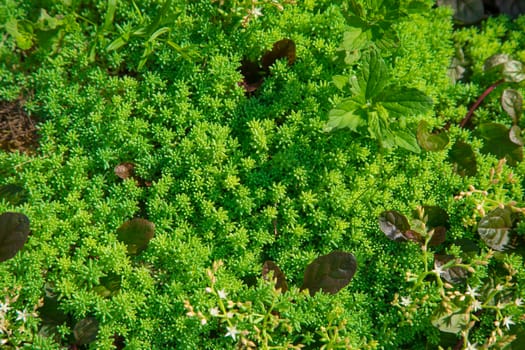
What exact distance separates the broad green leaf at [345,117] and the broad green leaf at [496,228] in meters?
1.11

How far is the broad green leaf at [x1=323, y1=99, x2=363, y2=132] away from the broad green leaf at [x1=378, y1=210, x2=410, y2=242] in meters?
0.65

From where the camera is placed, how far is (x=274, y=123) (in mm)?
3361

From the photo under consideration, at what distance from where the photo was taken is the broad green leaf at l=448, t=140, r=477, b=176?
11.1 ft

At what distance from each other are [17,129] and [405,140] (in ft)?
9.34

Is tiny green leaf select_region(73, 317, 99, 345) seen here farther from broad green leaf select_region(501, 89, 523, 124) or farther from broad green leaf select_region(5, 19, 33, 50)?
broad green leaf select_region(501, 89, 523, 124)

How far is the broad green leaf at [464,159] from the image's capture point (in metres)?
3.38

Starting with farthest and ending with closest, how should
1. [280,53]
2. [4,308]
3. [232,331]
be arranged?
[280,53], [4,308], [232,331]

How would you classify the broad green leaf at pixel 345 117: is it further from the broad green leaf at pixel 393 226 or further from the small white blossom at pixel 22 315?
the small white blossom at pixel 22 315

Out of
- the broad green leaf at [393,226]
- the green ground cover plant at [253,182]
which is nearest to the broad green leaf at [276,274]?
the green ground cover plant at [253,182]

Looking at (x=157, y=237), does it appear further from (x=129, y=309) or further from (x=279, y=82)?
(x=279, y=82)

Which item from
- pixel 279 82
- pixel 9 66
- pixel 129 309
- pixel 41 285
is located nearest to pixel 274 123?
pixel 279 82

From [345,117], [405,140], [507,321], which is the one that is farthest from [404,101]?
[507,321]

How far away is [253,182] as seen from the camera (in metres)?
3.26

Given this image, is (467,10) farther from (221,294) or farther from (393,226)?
(221,294)
